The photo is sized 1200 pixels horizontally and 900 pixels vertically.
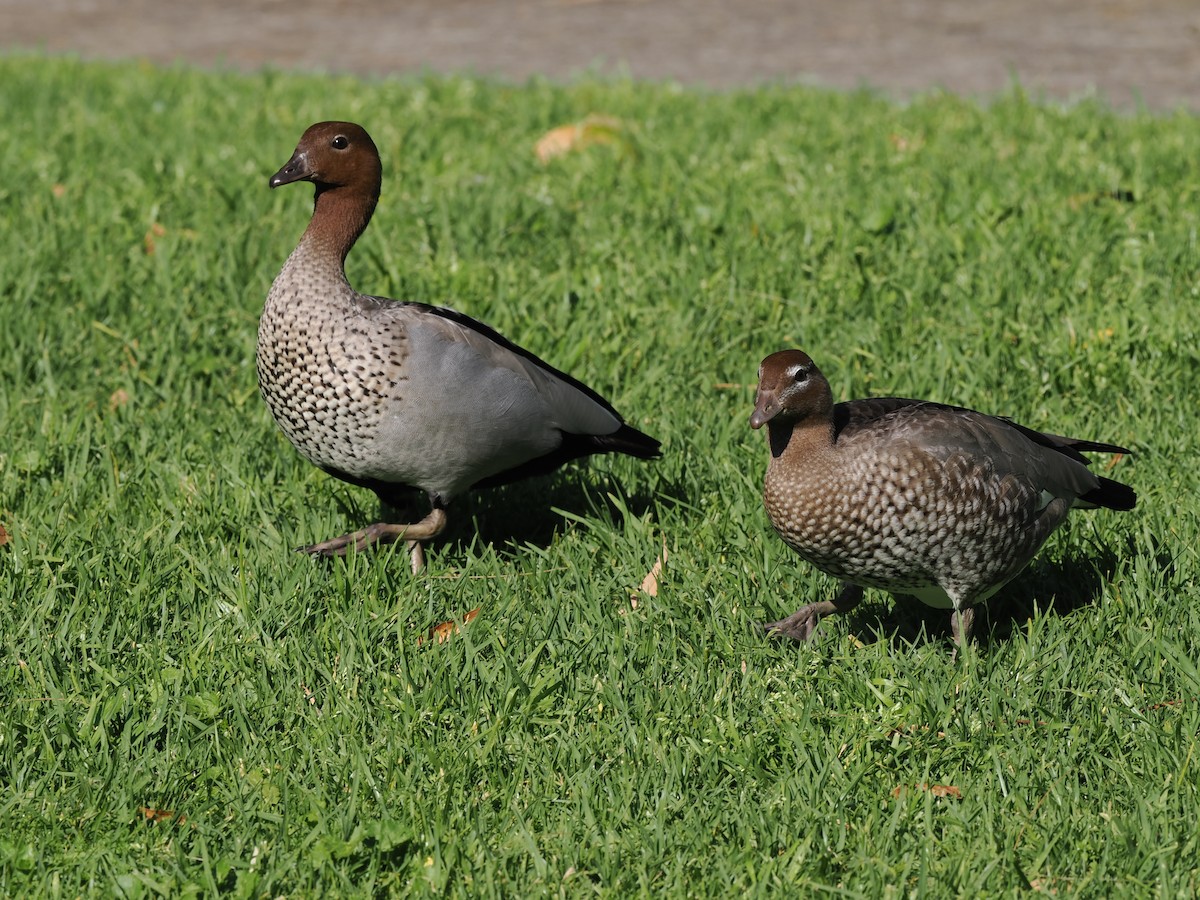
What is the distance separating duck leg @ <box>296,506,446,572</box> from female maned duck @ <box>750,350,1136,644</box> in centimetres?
119

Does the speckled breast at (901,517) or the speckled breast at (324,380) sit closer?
the speckled breast at (901,517)

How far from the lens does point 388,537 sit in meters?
4.77

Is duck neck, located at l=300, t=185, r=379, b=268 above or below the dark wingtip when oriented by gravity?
above

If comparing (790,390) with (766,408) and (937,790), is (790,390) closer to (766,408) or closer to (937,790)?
(766,408)

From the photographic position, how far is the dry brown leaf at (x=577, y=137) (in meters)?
8.20

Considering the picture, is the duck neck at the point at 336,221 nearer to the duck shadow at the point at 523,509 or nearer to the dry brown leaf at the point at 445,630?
the duck shadow at the point at 523,509

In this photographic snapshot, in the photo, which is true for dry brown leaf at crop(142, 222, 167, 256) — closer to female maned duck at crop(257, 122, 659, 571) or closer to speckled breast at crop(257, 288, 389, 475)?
female maned duck at crop(257, 122, 659, 571)

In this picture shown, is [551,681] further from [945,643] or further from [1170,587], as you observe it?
[1170,587]

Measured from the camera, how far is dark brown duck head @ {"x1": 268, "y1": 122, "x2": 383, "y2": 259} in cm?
475

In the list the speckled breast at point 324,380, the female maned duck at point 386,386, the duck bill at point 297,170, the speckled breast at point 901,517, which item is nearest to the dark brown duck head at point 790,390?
the speckled breast at point 901,517

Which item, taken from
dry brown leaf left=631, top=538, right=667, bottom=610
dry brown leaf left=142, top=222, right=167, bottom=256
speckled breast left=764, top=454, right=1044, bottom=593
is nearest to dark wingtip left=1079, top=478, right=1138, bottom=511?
speckled breast left=764, top=454, right=1044, bottom=593

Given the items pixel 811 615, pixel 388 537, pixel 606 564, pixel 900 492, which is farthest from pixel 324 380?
pixel 900 492

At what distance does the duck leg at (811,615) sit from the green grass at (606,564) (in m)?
0.07

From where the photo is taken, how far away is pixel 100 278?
21.4 feet
